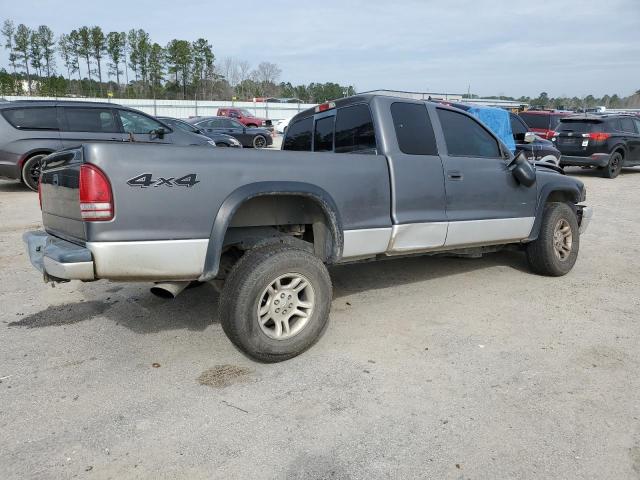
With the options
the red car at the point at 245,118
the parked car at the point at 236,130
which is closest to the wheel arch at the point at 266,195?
the parked car at the point at 236,130

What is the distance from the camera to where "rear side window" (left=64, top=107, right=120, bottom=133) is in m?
9.78

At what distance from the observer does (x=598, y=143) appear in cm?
1369

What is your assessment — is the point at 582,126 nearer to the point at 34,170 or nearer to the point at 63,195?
the point at 34,170

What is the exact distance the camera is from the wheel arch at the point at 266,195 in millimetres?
3084

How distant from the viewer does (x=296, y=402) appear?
294 centimetres

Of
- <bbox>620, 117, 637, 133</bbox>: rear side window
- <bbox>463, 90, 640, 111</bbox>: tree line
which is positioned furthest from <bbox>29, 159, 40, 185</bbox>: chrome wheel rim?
<bbox>463, 90, 640, 111</bbox>: tree line

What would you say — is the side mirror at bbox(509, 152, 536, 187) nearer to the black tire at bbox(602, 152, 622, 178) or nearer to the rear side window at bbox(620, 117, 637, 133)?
the black tire at bbox(602, 152, 622, 178)

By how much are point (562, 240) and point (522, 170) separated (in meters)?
1.15

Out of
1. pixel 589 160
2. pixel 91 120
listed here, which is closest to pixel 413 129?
pixel 91 120

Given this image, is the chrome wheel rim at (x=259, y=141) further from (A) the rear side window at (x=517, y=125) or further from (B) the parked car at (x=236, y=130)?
(A) the rear side window at (x=517, y=125)

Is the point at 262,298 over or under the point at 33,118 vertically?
under

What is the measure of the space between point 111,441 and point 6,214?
23.5 feet

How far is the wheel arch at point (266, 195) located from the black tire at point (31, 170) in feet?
26.6

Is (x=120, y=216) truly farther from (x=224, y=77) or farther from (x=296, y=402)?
(x=224, y=77)
